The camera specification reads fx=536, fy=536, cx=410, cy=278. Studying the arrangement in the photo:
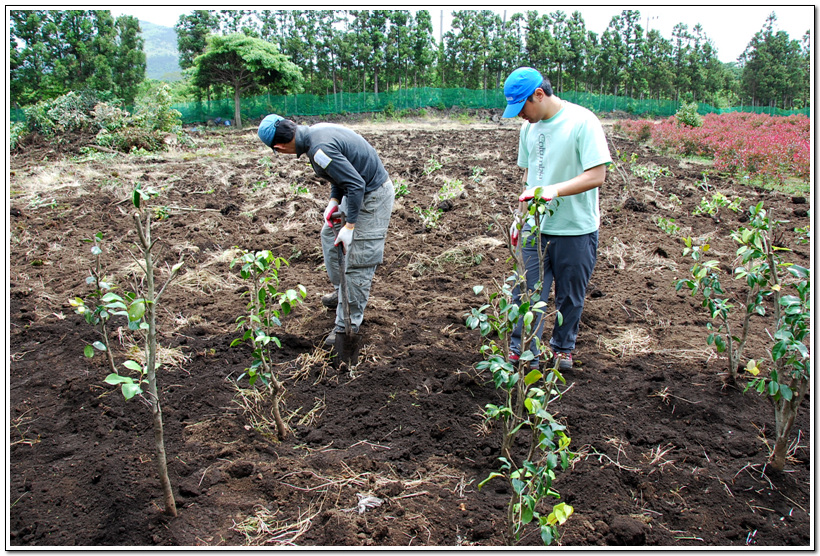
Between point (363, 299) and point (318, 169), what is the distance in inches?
32.1

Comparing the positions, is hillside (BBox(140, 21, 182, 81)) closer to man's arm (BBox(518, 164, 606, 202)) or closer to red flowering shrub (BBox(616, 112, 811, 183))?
red flowering shrub (BBox(616, 112, 811, 183))

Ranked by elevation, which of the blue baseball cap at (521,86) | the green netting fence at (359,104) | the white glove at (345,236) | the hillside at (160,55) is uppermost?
the hillside at (160,55)

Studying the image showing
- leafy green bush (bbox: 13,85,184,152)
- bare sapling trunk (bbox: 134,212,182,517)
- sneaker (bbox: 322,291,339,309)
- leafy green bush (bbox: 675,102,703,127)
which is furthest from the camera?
leafy green bush (bbox: 675,102,703,127)

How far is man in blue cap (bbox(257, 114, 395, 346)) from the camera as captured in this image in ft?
8.81

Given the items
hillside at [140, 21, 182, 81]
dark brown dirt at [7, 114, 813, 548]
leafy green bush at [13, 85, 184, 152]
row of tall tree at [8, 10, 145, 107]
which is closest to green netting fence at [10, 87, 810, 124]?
row of tall tree at [8, 10, 145, 107]

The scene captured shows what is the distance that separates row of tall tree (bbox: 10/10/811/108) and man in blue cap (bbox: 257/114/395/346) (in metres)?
20.4

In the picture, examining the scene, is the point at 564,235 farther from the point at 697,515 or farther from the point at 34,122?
the point at 34,122

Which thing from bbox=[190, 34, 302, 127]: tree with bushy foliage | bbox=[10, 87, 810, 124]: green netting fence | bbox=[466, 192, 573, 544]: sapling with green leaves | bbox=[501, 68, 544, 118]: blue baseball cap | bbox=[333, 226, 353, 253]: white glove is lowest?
bbox=[466, 192, 573, 544]: sapling with green leaves

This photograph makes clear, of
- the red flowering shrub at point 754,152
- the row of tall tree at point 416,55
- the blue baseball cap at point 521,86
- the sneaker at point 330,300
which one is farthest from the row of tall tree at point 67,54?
the blue baseball cap at point 521,86

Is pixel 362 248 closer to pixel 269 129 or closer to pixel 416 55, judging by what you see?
pixel 269 129

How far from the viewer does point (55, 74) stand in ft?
66.8

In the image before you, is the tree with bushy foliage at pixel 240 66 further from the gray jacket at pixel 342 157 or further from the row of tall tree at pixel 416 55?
the gray jacket at pixel 342 157

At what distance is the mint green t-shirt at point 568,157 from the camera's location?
230 cm
